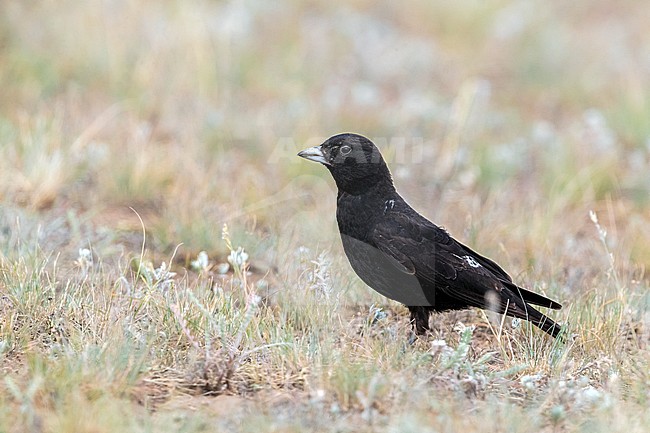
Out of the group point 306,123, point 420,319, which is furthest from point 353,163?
point 306,123

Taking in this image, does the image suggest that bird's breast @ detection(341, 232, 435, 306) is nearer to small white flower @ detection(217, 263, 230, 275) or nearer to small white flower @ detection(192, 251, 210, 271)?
small white flower @ detection(192, 251, 210, 271)

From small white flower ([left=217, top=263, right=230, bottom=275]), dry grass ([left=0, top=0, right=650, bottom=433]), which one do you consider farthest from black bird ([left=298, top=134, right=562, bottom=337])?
small white flower ([left=217, top=263, right=230, bottom=275])

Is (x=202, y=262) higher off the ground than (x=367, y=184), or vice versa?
(x=367, y=184)

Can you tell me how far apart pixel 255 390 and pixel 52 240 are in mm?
2108

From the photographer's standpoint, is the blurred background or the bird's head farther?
the blurred background

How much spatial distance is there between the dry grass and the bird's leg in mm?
78

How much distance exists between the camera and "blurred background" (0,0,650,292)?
6.02 meters

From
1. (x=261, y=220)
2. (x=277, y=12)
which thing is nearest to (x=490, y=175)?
(x=261, y=220)

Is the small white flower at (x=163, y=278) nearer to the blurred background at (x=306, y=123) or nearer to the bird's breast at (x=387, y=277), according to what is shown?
the blurred background at (x=306, y=123)

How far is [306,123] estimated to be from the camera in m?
7.76

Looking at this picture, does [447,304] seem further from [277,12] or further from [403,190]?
[277,12]

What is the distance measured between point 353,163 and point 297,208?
1.83 metres

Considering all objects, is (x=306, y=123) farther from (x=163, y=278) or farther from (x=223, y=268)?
(x=163, y=278)

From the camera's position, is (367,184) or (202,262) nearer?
(367,184)
